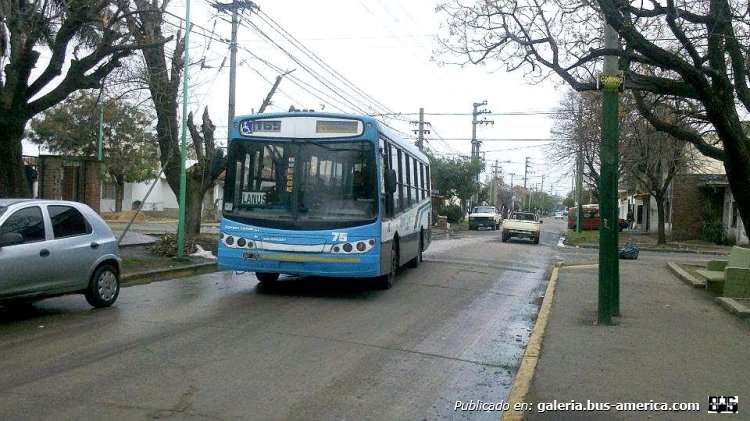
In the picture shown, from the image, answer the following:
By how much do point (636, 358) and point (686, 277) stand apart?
9285 millimetres

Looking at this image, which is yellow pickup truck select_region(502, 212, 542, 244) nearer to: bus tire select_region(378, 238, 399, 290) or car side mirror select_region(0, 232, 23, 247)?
bus tire select_region(378, 238, 399, 290)

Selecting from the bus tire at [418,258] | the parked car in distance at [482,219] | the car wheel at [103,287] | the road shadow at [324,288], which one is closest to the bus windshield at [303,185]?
the road shadow at [324,288]

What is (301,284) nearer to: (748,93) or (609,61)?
(609,61)

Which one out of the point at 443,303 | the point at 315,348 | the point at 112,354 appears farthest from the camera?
the point at 443,303

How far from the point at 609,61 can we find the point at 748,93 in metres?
5.24

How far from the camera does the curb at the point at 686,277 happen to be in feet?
47.7

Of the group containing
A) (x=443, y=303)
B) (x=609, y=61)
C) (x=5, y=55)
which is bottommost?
(x=443, y=303)

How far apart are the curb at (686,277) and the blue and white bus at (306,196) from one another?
6.97 metres

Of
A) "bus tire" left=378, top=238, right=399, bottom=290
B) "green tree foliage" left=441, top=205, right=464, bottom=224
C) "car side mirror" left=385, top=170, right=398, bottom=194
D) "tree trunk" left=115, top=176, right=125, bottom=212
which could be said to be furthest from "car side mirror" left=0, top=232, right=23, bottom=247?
"green tree foliage" left=441, top=205, right=464, bottom=224

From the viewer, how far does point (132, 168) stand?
148 ft

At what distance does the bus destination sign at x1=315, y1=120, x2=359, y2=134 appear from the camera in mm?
11914

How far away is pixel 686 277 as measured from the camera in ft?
51.6

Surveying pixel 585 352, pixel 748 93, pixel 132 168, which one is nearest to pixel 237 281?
pixel 585 352

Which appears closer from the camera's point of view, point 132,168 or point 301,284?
point 301,284
